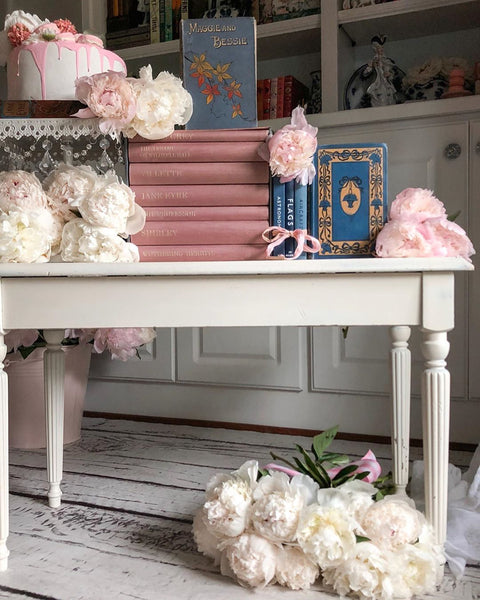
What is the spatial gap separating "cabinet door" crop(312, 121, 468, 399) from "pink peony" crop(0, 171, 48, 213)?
1043mm

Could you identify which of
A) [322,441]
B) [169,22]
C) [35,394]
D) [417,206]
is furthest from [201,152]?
[169,22]

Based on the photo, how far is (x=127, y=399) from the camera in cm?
220

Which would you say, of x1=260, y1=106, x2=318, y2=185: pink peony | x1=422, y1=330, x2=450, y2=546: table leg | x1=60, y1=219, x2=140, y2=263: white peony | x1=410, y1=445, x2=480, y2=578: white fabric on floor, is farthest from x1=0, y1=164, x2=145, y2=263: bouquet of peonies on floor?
x1=410, y1=445, x2=480, y2=578: white fabric on floor

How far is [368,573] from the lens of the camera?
0.88 m

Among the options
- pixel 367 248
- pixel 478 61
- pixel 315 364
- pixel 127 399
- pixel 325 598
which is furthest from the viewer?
pixel 127 399

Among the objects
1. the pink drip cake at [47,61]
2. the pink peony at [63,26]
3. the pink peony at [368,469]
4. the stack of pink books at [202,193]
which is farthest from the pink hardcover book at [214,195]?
the pink peony at [368,469]

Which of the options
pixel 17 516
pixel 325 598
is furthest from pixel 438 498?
pixel 17 516

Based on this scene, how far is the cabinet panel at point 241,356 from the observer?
6.35 ft

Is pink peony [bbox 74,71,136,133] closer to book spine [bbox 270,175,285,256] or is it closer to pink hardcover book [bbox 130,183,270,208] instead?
pink hardcover book [bbox 130,183,270,208]

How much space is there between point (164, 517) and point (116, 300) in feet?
1.79

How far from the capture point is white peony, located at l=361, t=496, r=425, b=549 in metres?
0.90

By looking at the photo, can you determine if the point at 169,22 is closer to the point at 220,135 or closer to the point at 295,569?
the point at 220,135

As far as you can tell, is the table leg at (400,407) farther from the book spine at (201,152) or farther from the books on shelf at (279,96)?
the books on shelf at (279,96)

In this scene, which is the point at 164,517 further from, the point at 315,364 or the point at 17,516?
the point at 315,364
